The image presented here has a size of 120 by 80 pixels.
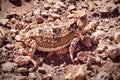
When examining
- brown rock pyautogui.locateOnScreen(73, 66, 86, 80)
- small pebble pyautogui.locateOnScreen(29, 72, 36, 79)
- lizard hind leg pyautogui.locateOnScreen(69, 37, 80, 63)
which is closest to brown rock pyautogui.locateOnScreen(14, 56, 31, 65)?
small pebble pyautogui.locateOnScreen(29, 72, 36, 79)

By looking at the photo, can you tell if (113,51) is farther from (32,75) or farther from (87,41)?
(32,75)

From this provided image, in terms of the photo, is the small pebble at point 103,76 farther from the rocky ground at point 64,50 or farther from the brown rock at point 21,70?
the brown rock at point 21,70

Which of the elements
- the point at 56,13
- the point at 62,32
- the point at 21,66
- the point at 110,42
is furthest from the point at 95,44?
the point at 21,66

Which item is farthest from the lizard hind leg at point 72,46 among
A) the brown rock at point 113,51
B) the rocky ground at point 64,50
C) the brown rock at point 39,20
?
the brown rock at point 39,20

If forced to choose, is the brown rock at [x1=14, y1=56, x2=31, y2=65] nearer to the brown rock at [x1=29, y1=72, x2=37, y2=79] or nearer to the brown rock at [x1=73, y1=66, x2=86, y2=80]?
the brown rock at [x1=29, y1=72, x2=37, y2=79]

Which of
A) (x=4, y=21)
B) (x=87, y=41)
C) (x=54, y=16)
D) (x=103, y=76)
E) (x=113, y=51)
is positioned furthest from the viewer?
(x=54, y=16)

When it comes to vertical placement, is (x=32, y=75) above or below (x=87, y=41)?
below

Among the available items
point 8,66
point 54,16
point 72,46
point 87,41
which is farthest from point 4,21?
point 87,41

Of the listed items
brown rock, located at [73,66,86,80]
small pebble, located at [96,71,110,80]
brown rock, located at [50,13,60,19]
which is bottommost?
small pebble, located at [96,71,110,80]
